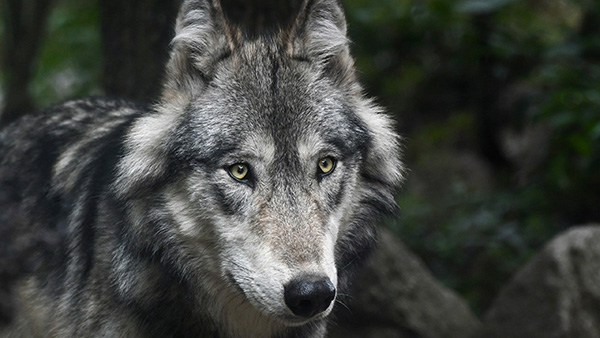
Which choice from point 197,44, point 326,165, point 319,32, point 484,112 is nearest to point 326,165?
point 326,165

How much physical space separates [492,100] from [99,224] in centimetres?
672

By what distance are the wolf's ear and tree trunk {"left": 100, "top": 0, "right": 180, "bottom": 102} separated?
6.70 ft

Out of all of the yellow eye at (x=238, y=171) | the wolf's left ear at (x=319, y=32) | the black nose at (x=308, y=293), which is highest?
the wolf's left ear at (x=319, y=32)

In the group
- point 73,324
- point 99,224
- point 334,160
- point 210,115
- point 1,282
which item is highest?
point 1,282

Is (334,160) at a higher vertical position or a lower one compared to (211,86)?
lower

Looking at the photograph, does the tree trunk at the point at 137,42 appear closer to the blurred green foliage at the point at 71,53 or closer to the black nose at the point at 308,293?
the blurred green foliage at the point at 71,53

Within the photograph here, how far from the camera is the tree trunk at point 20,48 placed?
27.0ft

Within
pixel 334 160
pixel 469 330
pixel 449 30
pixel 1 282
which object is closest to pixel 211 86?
pixel 334 160

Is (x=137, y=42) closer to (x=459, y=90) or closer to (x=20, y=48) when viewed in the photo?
(x=20, y=48)

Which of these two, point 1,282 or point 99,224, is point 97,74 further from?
point 1,282

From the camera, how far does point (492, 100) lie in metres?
9.55

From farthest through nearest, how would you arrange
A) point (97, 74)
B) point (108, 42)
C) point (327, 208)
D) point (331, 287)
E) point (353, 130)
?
point (97, 74), point (108, 42), point (353, 130), point (327, 208), point (331, 287)

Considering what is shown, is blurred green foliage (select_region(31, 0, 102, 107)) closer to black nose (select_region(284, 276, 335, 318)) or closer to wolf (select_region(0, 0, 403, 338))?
wolf (select_region(0, 0, 403, 338))

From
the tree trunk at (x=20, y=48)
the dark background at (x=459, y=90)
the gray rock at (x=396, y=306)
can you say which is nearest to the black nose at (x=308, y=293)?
the gray rock at (x=396, y=306)
